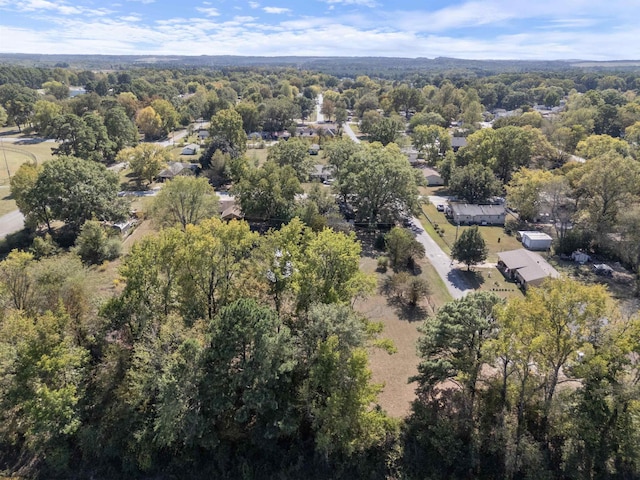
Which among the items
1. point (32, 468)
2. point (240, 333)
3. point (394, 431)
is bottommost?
point (32, 468)

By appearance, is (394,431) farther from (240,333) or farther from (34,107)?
(34,107)

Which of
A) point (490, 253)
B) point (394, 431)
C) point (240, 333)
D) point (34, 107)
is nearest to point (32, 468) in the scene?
point (240, 333)

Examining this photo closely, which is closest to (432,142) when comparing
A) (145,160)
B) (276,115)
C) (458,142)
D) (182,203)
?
(458,142)

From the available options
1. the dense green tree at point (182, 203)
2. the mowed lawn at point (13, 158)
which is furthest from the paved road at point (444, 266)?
the mowed lawn at point (13, 158)

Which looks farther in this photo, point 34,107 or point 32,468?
point 34,107

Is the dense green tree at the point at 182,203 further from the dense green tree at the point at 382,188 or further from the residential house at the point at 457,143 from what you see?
the residential house at the point at 457,143

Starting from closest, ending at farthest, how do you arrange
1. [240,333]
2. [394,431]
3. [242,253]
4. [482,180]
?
[240,333] < [394,431] < [242,253] < [482,180]

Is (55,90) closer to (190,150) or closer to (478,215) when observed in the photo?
(190,150)

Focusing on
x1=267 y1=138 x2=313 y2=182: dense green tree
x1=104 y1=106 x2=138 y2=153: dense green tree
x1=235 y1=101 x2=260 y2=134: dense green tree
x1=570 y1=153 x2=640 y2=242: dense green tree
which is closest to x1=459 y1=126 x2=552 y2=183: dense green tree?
x1=570 y1=153 x2=640 y2=242: dense green tree
